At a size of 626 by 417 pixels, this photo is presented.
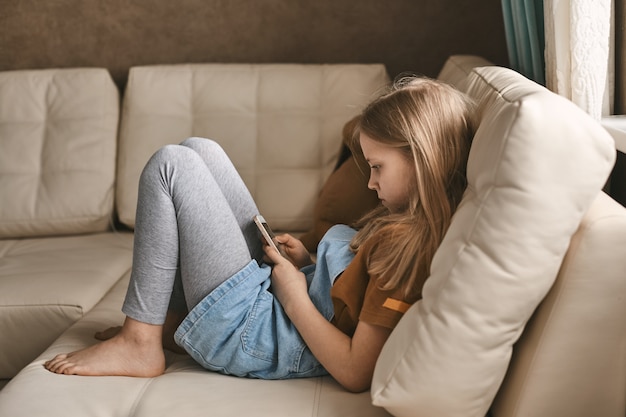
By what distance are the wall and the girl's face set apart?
4.63 ft

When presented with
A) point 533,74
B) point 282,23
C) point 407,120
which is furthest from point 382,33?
point 407,120

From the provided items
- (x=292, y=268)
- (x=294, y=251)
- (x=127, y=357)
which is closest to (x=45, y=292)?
(x=127, y=357)

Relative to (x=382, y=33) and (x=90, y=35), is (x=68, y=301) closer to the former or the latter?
(x=90, y=35)

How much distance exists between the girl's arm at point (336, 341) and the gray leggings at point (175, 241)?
0.15m

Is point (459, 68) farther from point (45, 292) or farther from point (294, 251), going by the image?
point (45, 292)

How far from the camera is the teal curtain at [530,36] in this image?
75.7 inches

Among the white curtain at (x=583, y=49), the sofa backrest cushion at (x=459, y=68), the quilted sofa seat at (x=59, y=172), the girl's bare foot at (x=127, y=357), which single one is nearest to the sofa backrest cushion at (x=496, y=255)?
the white curtain at (x=583, y=49)

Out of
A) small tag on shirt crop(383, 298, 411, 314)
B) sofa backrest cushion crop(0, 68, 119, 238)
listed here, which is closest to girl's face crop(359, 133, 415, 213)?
small tag on shirt crop(383, 298, 411, 314)

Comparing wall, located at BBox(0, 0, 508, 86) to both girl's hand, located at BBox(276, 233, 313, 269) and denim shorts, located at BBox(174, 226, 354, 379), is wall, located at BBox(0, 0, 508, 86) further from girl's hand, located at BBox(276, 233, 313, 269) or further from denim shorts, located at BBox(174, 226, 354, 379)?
denim shorts, located at BBox(174, 226, 354, 379)

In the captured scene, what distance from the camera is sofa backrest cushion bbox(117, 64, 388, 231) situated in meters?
2.53

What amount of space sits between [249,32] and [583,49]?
1495 millimetres

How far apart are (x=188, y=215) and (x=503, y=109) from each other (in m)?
0.67

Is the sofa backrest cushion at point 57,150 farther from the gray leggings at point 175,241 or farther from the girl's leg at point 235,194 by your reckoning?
the gray leggings at point 175,241

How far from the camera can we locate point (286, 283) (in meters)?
1.54
